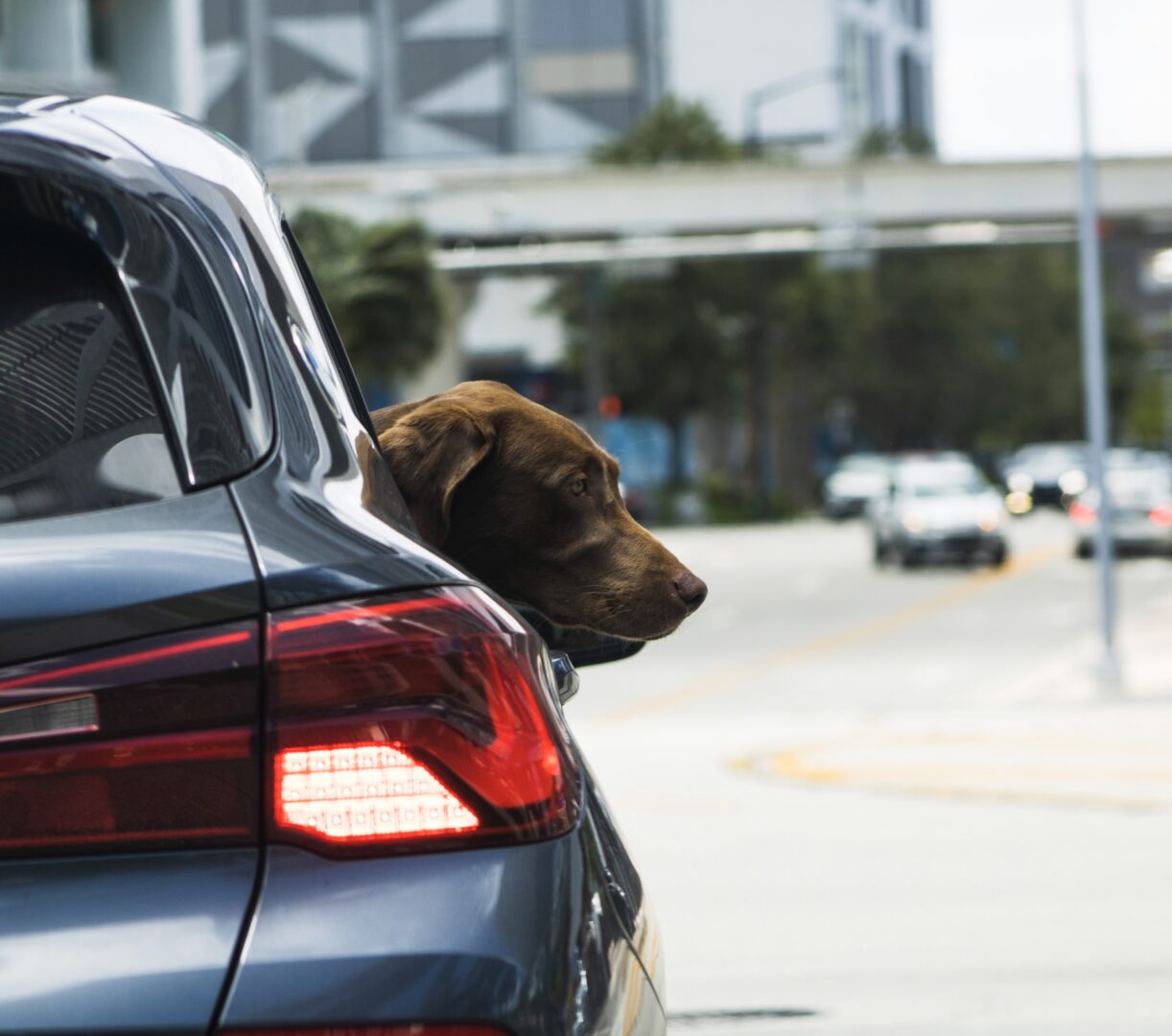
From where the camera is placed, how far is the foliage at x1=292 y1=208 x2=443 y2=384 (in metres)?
37.2

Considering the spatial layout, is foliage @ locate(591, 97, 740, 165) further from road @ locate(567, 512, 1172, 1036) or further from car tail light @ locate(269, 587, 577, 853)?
car tail light @ locate(269, 587, 577, 853)

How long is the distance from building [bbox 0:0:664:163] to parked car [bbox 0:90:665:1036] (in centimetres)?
8975

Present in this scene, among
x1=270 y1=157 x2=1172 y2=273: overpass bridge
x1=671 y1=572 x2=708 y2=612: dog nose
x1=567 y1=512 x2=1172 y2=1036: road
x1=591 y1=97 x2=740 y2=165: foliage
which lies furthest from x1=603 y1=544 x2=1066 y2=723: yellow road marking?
x1=591 y1=97 x2=740 y2=165: foliage

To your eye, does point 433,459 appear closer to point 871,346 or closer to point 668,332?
point 668,332

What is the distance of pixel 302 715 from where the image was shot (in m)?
1.88

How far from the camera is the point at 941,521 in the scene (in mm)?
32875

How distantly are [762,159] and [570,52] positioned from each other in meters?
34.9

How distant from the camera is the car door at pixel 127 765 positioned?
1782mm

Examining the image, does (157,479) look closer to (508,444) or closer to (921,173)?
(508,444)

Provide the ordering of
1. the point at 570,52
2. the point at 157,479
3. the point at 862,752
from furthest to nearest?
the point at 570,52, the point at 862,752, the point at 157,479

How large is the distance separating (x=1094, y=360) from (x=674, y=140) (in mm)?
41629

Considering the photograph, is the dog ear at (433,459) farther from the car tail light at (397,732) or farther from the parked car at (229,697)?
the car tail light at (397,732)

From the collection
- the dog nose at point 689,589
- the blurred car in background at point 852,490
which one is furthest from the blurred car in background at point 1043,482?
the dog nose at point 689,589

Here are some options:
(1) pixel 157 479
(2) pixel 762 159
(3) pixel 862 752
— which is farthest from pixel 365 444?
(2) pixel 762 159
